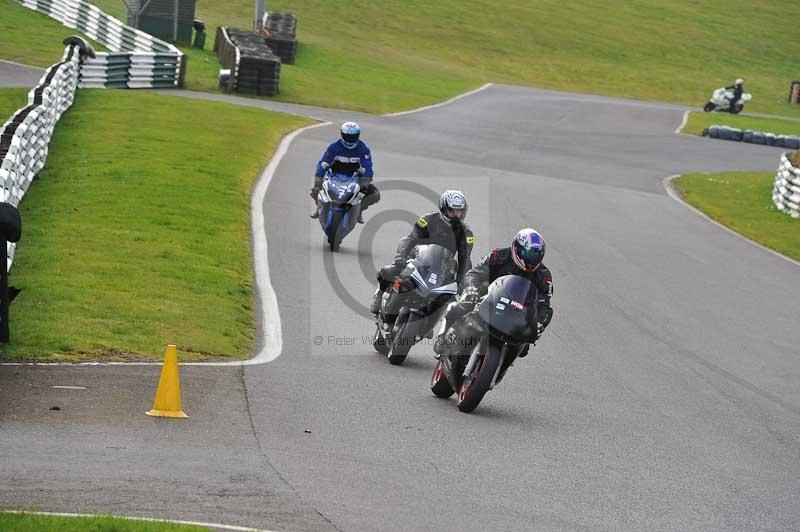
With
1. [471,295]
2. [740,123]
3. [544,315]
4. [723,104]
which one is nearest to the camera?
[544,315]

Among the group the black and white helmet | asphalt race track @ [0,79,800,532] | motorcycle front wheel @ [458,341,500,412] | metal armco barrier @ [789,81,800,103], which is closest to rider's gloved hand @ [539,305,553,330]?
motorcycle front wheel @ [458,341,500,412]

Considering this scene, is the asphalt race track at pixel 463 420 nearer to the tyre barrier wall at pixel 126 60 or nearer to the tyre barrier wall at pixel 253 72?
the tyre barrier wall at pixel 126 60

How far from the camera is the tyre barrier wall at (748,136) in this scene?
155 feet

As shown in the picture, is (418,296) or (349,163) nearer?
(418,296)

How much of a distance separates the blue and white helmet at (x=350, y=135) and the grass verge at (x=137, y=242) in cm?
212

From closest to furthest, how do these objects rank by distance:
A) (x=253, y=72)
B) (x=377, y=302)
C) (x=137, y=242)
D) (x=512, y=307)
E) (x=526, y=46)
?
1. (x=512, y=307)
2. (x=377, y=302)
3. (x=137, y=242)
4. (x=253, y=72)
5. (x=526, y=46)

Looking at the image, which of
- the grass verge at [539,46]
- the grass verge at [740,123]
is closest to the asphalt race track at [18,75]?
the grass verge at [539,46]

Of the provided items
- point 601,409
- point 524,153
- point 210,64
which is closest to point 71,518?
point 601,409

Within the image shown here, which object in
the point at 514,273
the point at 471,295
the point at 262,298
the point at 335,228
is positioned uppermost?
the point at 514,273

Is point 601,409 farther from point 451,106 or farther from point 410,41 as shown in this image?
point 410,41

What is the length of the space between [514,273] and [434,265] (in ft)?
4.80

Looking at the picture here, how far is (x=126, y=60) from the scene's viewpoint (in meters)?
39.9

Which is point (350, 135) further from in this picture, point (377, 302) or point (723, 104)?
point (723, 104)

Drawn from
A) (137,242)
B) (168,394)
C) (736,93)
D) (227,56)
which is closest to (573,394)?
(168,394)
